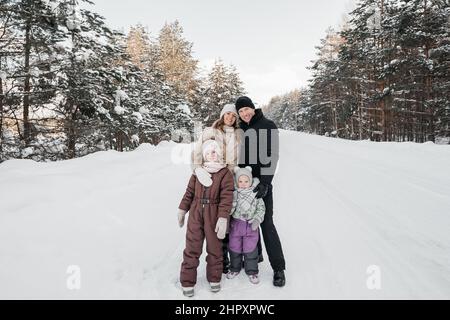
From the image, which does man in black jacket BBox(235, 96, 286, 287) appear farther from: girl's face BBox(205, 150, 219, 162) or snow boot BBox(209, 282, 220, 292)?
snow boot BBox(209, 282, 220, 292)

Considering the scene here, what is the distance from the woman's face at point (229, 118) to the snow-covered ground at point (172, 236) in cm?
190

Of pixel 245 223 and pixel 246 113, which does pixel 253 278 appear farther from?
pixel 246 113

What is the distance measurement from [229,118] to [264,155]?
1.98ft

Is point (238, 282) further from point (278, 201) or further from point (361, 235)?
point (278, 201)

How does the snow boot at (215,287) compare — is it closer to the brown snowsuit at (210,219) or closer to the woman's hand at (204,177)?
the brown snowsuit at (210,219)

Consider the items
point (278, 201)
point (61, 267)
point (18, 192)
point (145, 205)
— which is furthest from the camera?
point (278, 201)

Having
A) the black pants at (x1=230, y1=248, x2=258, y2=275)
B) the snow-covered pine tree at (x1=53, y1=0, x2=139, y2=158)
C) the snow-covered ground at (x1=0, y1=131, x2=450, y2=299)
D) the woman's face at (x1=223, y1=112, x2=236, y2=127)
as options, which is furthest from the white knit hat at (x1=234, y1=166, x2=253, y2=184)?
the snow-covered pine tree at (x1=53, y1=0, x2=139, y2=158)

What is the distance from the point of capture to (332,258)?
13.2 ft

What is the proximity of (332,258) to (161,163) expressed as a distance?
8308 millimetres

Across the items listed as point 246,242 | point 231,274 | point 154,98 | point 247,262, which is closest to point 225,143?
point 246,242

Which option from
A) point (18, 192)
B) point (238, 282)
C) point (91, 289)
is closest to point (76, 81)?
point (18, 192)

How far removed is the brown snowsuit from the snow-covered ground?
1.02 ft

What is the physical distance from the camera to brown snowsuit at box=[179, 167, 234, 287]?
133 inches

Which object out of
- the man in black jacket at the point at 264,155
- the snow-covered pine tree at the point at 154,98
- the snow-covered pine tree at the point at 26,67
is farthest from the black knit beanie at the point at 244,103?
the snow-covered pine tree at the point at 154,98
